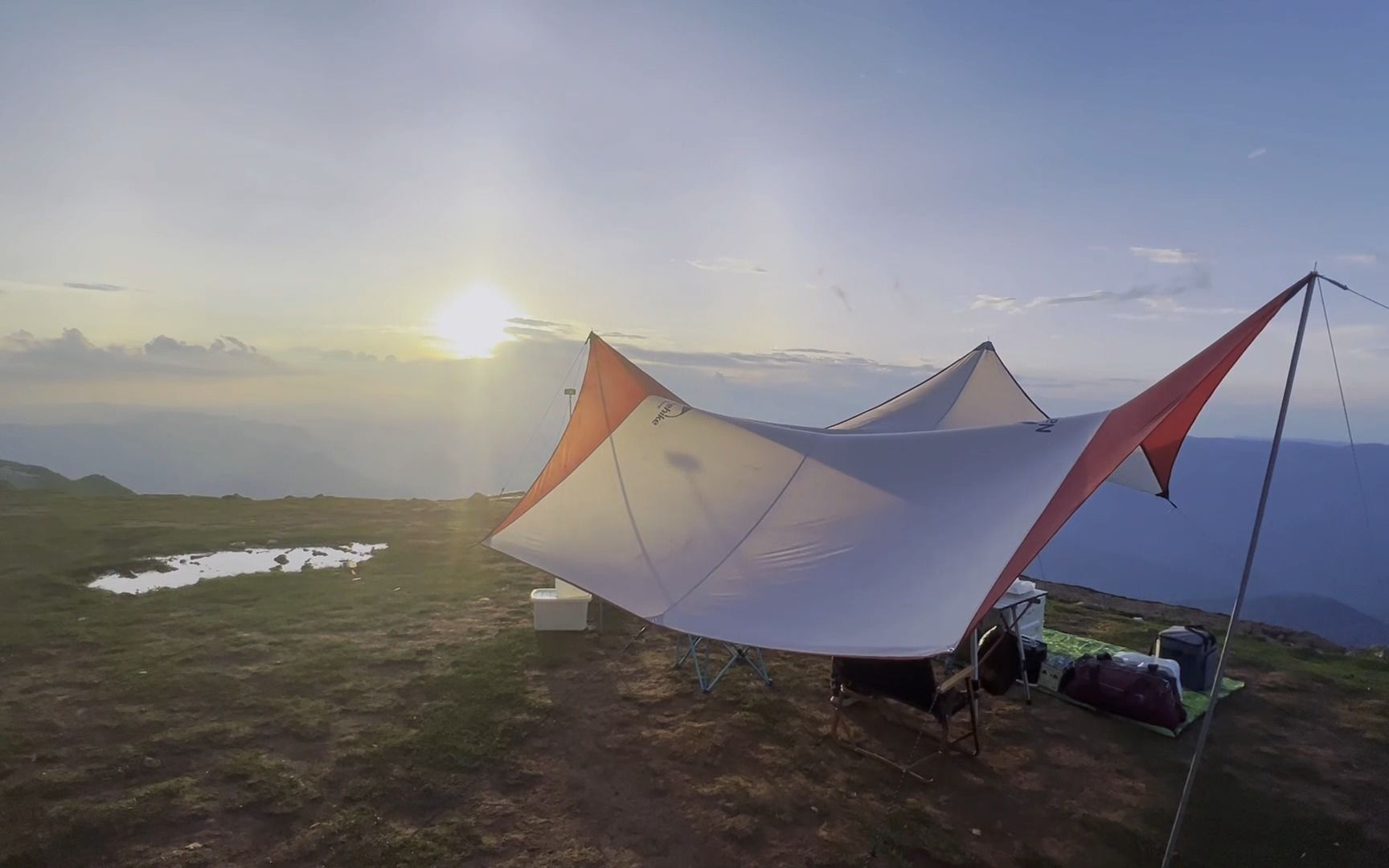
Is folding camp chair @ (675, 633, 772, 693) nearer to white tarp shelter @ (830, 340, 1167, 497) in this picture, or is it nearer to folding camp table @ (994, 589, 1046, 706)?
folding camp table @ (994, 589, 1046, 706)

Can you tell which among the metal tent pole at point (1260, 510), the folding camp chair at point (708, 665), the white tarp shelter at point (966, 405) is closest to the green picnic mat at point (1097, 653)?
the metal tent pole at point (1260, 510)

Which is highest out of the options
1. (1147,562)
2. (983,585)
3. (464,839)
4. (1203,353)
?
(1203,353)

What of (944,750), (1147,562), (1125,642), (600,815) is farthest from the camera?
(1147,562)

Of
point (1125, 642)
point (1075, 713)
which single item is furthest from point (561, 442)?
point (1125, 642)

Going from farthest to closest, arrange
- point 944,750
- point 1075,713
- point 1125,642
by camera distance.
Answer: point 1125,642, point 1075,713, point 944,750

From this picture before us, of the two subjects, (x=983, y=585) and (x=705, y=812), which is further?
(x=705, y=812)

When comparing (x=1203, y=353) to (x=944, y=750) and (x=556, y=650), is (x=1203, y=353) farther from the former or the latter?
(x=556, y=650)
